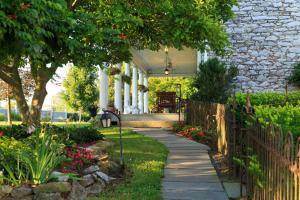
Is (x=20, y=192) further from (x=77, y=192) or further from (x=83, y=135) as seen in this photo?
(x=83, y=135)

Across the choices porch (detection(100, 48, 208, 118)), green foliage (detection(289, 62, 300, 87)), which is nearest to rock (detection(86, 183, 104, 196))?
porch (detection(100, 48, 208, 118))

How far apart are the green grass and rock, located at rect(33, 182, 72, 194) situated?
1.55 feet

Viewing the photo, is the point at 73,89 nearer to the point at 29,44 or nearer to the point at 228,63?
the point at 228,63

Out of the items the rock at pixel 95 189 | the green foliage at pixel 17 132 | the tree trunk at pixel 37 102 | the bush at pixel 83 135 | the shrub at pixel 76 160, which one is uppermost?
the tree trunk at pixel 37 102

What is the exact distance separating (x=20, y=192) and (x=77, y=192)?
711 mm

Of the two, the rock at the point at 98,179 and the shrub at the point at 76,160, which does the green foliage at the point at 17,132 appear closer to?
the shrub at the point at 76,160

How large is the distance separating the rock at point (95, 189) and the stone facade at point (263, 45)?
10.2m

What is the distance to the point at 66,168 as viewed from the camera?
6.68m

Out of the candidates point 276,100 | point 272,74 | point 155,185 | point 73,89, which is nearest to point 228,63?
point 272,74

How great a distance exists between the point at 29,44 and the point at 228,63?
11618 millimetres

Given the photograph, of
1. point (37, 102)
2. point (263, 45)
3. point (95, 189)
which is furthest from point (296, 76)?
point (95, 189)

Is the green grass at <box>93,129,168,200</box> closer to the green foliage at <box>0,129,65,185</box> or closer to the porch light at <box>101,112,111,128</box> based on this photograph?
the green foliage at <box>0,129,65,185</box>

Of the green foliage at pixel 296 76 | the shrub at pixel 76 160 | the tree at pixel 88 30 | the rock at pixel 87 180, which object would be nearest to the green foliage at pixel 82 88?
the green foliage at pixel 296 76

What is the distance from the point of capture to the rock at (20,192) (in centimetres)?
552
